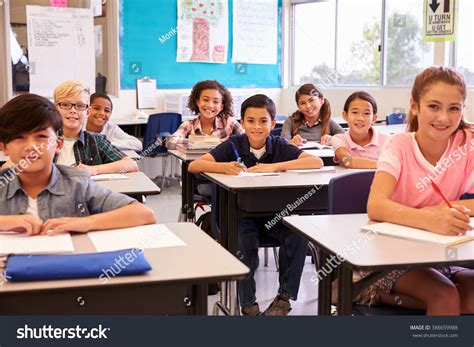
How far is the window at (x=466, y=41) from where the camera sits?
6555mm

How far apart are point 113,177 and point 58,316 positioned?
5.87ft

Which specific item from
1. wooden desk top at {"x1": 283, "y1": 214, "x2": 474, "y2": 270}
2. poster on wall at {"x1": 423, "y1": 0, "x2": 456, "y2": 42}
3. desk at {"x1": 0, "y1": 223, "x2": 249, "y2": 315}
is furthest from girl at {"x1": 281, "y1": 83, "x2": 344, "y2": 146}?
desk at {"x1": 0, "y1": 223, "x2": 249, "y2": 315}

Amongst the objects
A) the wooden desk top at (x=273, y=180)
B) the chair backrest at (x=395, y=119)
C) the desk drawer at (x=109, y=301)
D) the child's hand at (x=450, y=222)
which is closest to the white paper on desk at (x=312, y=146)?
the wooden desk top at (x=273, y=180)

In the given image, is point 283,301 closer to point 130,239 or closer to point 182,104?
point 130,239

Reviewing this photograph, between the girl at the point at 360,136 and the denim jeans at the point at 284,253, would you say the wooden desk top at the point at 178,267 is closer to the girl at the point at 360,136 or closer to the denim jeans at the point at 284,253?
the denim jeans at the point at 284,253

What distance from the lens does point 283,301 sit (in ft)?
10.2

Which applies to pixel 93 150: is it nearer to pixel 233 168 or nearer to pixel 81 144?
pixel 81 144

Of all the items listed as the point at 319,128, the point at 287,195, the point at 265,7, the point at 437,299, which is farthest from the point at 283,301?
the point at 265,7

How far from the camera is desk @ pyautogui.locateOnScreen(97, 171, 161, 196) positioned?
2902mm

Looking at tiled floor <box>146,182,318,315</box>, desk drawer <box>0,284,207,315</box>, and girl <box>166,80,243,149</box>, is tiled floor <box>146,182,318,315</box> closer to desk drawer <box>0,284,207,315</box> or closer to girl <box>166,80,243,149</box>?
girl <box>166,80,243,149</box>

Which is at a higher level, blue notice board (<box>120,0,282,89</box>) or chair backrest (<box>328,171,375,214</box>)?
blue notice board (<box>120,0,282,89</box>)

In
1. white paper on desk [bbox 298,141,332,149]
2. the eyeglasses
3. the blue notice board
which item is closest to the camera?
the eyeglasses

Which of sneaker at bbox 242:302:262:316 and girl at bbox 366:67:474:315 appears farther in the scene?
sneaker at bbox 242:302:262:316

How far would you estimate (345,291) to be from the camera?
1.78m
